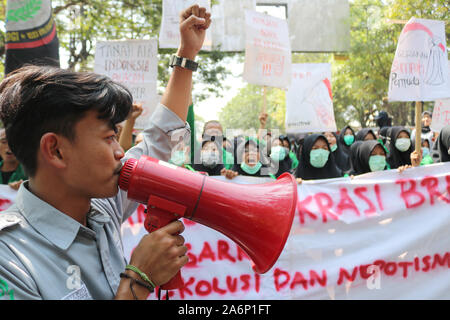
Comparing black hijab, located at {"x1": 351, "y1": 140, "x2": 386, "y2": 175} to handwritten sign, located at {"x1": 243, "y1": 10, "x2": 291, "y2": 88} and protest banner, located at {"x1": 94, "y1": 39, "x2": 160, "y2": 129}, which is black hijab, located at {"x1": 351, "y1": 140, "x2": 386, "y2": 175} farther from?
protest banner, located at {"x1": 94, "y1": 39, "x2": 160, "y2": 129}

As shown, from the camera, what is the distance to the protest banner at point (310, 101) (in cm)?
477

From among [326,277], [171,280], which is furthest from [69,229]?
[326,277]

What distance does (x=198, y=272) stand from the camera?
3.04 meters

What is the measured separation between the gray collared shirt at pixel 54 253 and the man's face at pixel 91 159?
0.32ft

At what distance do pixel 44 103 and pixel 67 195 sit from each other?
0.26m

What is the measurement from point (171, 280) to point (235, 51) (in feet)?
56.4

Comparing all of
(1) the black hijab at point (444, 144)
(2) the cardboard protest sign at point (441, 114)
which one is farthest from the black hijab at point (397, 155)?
(1) the black hijab at point (444, 144)

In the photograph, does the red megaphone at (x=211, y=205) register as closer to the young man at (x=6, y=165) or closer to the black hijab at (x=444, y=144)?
the young man at (x=6, y=165)

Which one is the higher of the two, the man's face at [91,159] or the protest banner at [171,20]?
the protest banner at [171,20]

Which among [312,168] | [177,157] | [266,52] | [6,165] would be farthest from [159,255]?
[266,52]

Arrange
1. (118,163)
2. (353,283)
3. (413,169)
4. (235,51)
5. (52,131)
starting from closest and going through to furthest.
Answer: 1. (52,131)
2. (118,163)
3. (353,283)
4. (413,169)
5. (235,51)

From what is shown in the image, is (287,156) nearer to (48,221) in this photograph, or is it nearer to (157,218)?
(157,218)

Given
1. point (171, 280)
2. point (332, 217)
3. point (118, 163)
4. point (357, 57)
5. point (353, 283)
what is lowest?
point (353, 283)

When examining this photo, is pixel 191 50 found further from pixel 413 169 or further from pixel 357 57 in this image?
pixel 357 57
